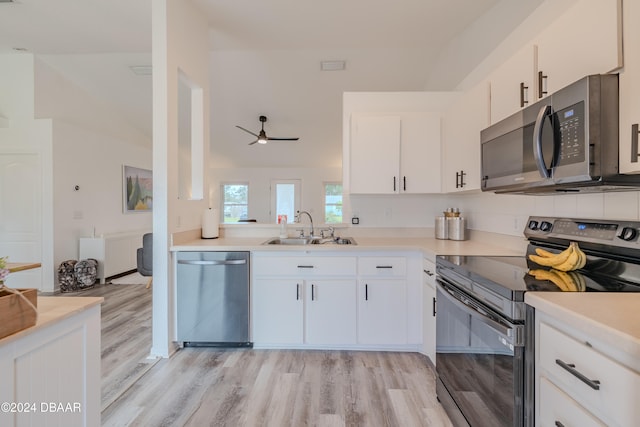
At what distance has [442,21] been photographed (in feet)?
9.31

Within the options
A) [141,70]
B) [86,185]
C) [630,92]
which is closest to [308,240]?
[630,92]

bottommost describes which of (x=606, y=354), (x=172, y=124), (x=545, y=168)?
(x=606, y=354)

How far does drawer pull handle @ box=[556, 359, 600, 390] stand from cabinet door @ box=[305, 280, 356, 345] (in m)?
1.58

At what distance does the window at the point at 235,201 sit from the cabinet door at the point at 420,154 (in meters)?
5.97

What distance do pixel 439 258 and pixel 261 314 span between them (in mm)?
1498

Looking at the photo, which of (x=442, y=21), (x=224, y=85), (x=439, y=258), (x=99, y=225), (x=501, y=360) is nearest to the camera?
(x=501, y=360)

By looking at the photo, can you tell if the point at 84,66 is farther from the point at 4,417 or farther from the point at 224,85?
the point at 4,417

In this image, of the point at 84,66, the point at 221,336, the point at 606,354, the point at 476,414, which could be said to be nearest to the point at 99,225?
the point at 84,66

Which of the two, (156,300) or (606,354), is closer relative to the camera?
(606,354)

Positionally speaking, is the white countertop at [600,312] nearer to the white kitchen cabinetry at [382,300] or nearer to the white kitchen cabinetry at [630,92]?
the white kitchen cabinetry at [630,92]

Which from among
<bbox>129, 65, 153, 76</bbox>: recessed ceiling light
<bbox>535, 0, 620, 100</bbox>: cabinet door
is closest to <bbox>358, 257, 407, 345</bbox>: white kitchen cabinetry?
<bbox>535, 0, 620, 100</bbox>: cabinet door

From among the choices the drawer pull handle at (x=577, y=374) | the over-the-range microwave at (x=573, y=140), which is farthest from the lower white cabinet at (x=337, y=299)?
the drawer pull handle at (x=577, y=374)

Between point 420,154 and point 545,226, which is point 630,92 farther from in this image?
point 420,154

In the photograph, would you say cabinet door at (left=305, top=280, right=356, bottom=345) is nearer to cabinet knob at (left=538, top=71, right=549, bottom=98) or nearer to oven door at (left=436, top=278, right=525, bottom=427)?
oven door at (left=436, top=278, right=525, bottom=427)
